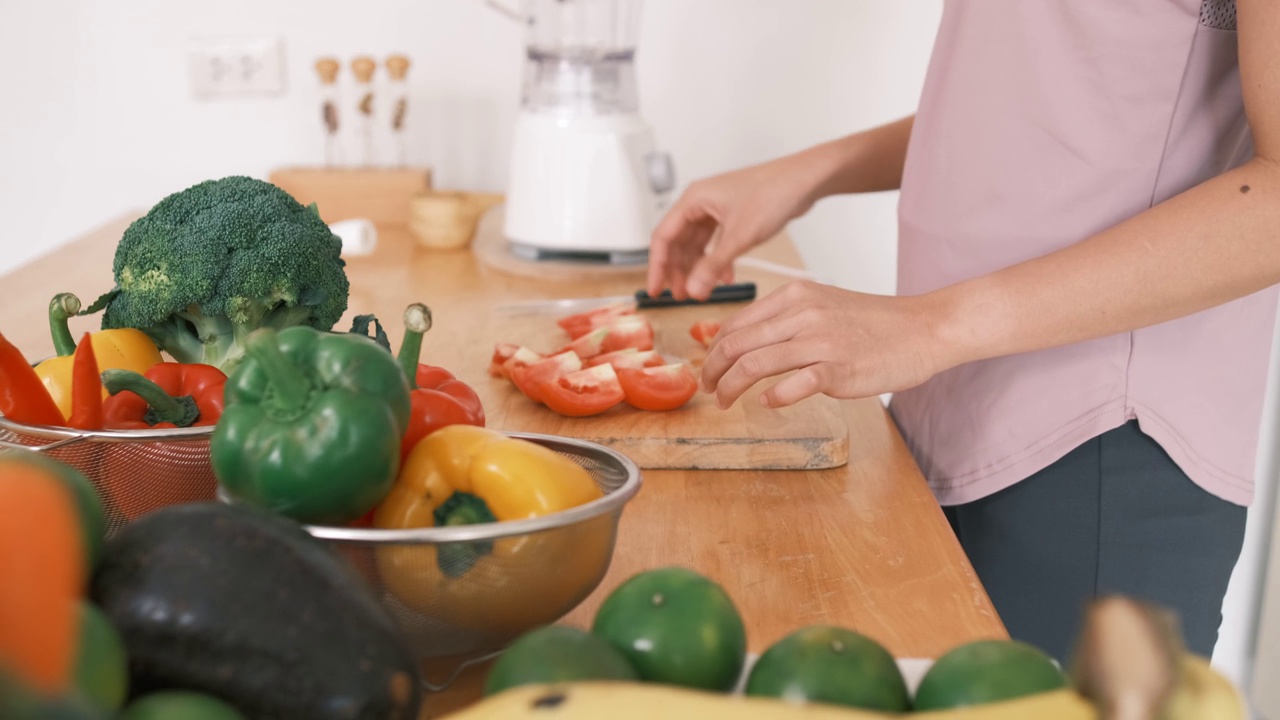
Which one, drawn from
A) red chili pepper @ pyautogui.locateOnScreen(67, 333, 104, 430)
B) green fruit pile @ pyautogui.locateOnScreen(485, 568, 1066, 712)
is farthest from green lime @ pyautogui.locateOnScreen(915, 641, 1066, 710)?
red chili pepper @ pyautogui.locateOnScreen(67, 333, 104, 430)

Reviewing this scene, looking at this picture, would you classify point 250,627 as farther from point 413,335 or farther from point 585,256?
point 585,256

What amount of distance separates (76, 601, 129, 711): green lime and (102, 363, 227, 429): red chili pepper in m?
0.33

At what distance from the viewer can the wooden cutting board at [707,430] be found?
2.93 feet

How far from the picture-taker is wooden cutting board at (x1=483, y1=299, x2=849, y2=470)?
89 centimetres

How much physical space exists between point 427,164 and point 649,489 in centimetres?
137

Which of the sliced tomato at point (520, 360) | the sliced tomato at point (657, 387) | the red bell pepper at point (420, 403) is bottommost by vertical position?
the sliced tomato at point (520, 360)

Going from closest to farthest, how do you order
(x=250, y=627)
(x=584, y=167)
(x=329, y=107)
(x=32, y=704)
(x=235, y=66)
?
1. (x=32, y=704)
2. (x=250, y=627)
3. (x=584, y=167)
4. (x=329, y=107)
5. (x=235, y=66)

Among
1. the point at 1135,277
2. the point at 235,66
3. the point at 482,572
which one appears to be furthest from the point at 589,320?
the point at 235,66

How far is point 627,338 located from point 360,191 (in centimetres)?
91

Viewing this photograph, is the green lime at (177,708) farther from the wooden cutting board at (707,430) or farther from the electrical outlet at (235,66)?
the electrical outlet at (235,66)

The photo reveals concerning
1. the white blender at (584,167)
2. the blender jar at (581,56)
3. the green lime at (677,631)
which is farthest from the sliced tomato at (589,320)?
the green lime at (677,631)

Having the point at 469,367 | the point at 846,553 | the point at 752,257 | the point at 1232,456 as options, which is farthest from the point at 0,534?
the point at 752,257

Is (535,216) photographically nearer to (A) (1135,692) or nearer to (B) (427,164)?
(B) (427,164)

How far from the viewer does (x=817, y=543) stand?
0.74 metres
